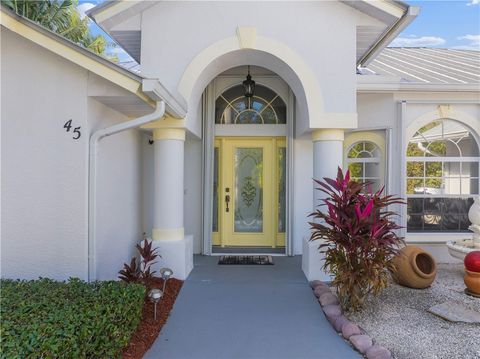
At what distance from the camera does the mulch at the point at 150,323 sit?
361 centimetres

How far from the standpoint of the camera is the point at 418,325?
4230 mm

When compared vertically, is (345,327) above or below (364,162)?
below

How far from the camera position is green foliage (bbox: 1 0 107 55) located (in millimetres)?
12740

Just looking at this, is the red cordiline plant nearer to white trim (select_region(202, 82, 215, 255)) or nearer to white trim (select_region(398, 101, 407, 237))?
white trim (select_region(398, 101, 407, 237))

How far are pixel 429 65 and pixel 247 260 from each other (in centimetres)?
767

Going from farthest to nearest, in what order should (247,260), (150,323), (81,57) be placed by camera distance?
(247,260) → (81,57) → (150,323)

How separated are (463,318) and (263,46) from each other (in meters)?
5.18

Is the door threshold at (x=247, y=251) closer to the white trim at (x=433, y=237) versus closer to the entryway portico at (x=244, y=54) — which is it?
the entryway portico at (x=244, y=54)

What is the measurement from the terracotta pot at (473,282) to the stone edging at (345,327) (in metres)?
2.22

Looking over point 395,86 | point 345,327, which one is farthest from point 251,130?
point 345,327

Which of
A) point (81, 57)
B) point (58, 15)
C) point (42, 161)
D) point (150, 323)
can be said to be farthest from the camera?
point (58, 15)

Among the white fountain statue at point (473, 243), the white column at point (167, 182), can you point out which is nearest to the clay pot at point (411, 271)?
the white fountain statue at point (473, 243)

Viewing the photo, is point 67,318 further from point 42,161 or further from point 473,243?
point 473,243

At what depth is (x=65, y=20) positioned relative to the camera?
1402 centimetres
